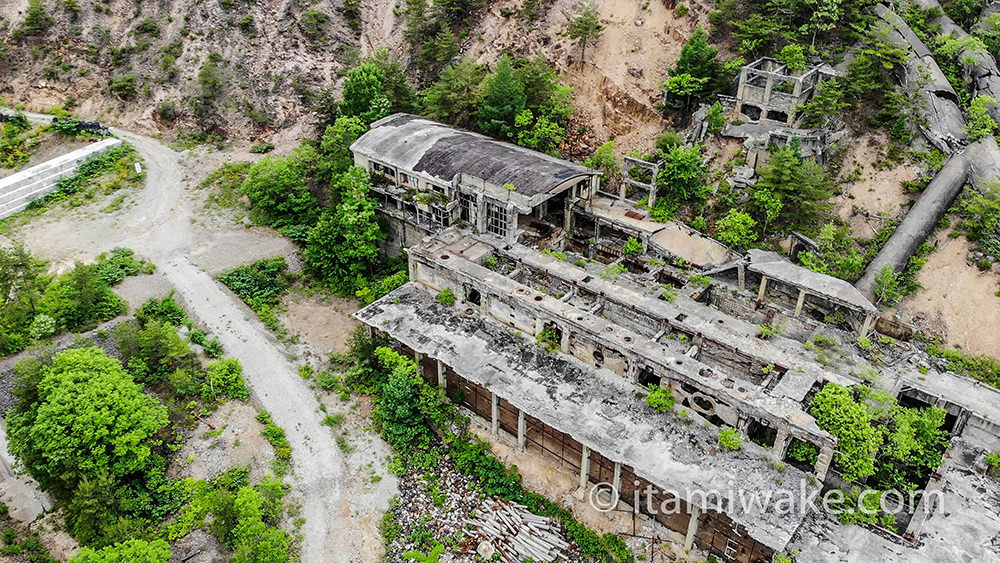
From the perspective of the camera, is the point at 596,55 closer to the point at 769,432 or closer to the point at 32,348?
the point at 769,432

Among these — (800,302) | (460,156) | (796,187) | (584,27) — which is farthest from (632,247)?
(584,27)

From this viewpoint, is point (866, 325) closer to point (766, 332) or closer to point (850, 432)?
point (766, 332)

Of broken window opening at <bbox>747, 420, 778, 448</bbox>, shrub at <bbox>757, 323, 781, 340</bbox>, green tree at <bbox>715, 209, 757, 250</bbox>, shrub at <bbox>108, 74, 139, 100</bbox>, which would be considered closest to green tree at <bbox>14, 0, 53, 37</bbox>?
shrub at <bbox>108, 74, 139, 100</bbox>

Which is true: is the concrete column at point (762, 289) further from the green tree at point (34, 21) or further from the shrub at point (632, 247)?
the green tree at point (34, 21)

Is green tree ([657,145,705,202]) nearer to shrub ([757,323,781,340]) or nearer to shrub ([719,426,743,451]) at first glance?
shrub ([757,323,781,340])

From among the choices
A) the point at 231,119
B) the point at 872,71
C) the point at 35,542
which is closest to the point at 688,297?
the point at 872,71

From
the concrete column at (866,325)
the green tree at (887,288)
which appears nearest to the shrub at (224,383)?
the concrete column at (866,325)
